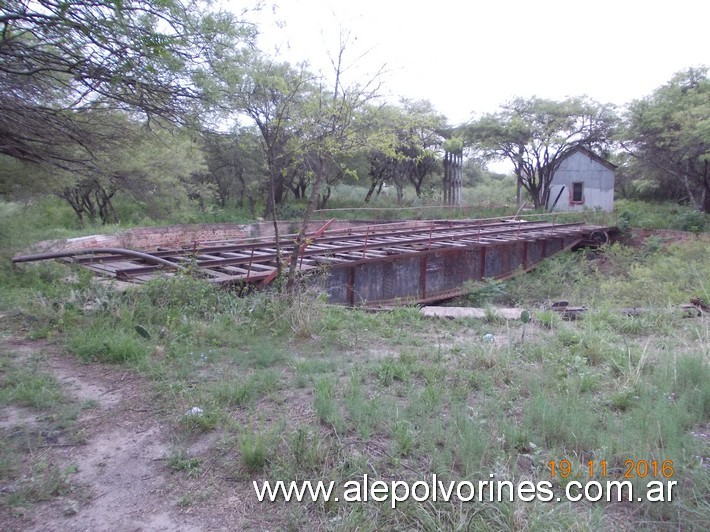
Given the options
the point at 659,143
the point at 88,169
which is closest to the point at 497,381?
the point at 88,169

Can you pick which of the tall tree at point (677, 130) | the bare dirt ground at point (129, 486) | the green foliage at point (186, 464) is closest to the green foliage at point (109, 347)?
the bare dirt ground at point (129, 486)

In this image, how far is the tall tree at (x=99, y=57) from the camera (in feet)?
17.5

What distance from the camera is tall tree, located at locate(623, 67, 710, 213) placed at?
80.4 ft

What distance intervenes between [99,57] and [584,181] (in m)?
34.8

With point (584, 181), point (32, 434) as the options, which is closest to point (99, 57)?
point (32, 434)

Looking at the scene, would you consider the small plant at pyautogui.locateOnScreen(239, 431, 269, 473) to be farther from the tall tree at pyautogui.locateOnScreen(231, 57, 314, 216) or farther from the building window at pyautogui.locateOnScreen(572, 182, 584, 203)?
the building window at pyautogui.locateOnScreen(572, 182, 584, 203)

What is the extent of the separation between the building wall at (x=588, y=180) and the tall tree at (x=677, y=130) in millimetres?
3710

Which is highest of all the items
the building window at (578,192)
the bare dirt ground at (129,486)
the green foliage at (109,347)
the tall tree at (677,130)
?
the tall tree at (677,130)

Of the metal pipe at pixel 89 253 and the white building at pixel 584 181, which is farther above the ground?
the white building at pixel 584 181

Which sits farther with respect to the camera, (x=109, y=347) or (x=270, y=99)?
(x=270, y=99)

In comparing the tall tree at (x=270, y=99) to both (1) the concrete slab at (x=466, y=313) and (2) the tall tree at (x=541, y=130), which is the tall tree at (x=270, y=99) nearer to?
(1) the concrete slab at (x=466, y=313)

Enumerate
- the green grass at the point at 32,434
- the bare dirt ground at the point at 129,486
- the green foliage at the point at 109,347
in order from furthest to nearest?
1. the green foliage at the point at 109,347
2. the green grass at the point at 32,434
3. the bare dirt ground at the point at 129,486

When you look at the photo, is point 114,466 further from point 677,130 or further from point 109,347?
point 677,130

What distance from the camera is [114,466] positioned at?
12.1ft
